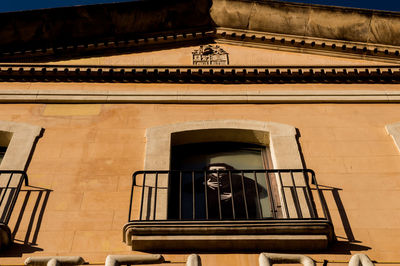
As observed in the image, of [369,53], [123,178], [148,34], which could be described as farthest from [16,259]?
[369,53]

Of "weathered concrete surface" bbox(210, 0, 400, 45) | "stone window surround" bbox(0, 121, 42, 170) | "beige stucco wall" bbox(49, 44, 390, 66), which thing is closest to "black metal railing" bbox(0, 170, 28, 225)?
"stone window surround" bbox(0, 121, 42, 170)

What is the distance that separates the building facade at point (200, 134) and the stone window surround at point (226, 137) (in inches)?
1.2

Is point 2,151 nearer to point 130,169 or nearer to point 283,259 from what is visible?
point 130,169

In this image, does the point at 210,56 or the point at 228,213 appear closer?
the point at 228,213

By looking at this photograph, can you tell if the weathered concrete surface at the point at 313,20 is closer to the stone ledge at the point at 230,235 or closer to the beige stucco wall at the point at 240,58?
the beige stucco wall at the point at 240,58

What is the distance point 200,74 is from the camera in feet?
33.9

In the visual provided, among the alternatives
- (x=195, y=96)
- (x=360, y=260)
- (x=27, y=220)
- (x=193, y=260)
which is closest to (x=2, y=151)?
(x=27, y=220)

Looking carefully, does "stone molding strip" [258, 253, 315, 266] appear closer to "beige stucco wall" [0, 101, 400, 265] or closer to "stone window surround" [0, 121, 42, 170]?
"beige stucco wall" [0, 101, 400, 265]

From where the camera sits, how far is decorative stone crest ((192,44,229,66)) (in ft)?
36.5

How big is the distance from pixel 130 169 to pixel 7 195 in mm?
1898

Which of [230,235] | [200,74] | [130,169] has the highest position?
[200,74]

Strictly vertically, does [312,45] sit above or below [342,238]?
above

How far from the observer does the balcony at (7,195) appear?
21.5 ft

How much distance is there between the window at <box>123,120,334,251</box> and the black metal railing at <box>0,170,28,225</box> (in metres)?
1.72
